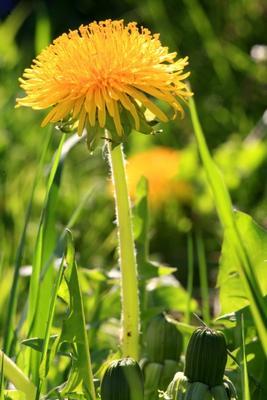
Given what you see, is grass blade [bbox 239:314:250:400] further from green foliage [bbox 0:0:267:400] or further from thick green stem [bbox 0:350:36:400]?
thick green stem [bbox 0:350:36:400]

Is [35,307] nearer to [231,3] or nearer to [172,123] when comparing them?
[172,123]

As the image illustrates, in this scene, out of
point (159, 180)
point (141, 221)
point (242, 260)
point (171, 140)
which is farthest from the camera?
point (171, 140)

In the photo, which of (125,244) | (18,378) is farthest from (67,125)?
(18,378)

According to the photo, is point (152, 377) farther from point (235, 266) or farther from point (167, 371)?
point (235, 266)

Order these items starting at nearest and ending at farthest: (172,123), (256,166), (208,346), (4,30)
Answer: (208,346) < (256,166) < (172,123) < (4,30)

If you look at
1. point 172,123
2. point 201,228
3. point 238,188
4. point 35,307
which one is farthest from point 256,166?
point 35,307

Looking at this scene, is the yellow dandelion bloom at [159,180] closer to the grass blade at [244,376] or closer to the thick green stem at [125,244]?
the thick green stem at [125,244]
